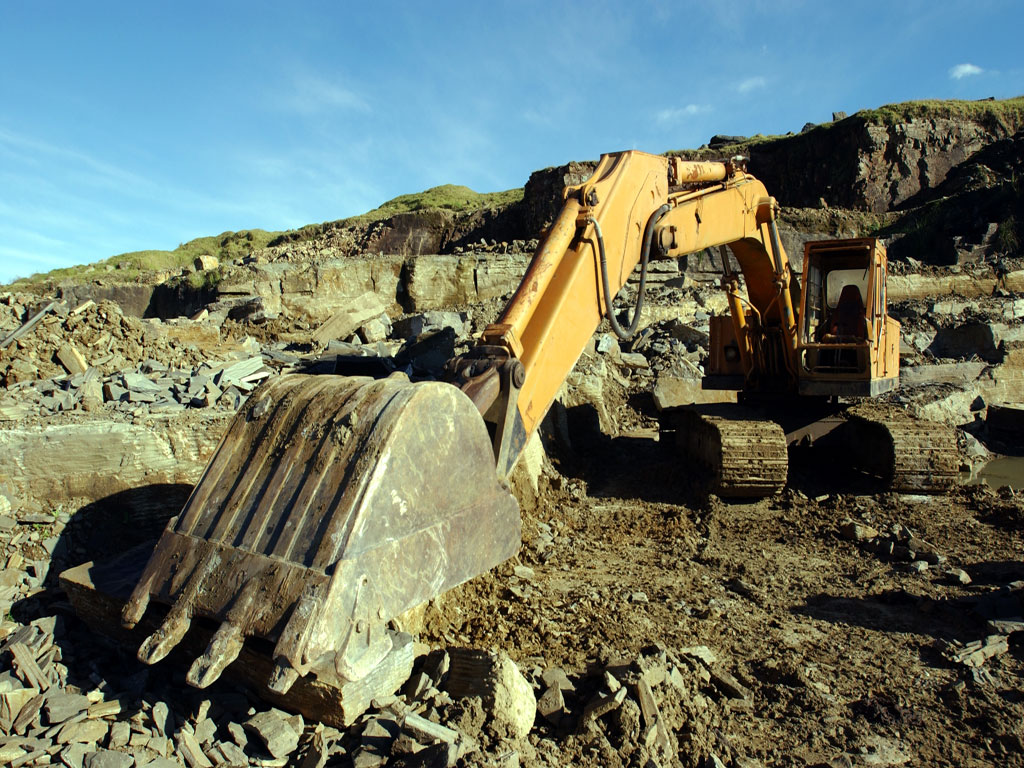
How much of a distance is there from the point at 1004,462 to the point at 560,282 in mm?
7808

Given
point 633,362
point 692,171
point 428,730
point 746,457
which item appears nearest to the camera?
point 428,730

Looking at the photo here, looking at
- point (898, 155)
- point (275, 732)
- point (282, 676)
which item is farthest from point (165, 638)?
point (898, 155)

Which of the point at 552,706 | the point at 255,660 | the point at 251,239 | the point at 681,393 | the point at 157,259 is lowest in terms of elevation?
the point at 552,706

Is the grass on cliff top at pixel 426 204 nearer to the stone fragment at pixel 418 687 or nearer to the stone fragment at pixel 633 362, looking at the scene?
the stone fragment at pixel 633 362

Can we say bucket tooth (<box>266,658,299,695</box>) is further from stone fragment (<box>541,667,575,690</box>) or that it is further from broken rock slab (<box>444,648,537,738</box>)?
stone fragment (<box>541,667,575,690</box>)

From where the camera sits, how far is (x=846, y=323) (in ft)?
23.3

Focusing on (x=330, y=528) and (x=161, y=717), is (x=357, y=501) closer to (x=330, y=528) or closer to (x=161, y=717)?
(x=330, y=528)

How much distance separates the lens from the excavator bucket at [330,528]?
2.45m

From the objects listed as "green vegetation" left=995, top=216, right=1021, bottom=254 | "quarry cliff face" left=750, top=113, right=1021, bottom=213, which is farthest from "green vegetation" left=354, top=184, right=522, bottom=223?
"green vegetation" left=995, top=216, right=1021, bottom=254

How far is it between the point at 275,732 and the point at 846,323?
6.54m

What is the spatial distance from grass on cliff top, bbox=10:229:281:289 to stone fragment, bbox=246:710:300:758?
88.2 ft

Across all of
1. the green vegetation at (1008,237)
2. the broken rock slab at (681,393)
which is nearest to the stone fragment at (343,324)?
the broken rock slab at (681,393)

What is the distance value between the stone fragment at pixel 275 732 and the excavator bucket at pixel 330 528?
1.00 ft

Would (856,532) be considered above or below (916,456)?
below
